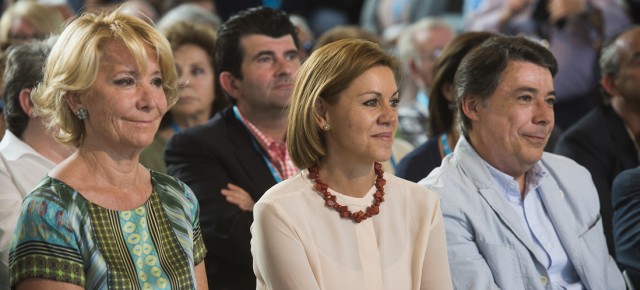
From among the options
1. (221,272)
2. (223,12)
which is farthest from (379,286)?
(223,12)

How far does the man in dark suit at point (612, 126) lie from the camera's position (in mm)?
4348

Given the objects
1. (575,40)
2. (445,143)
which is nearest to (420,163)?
(445,143)

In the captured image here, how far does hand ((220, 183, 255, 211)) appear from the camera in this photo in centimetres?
352

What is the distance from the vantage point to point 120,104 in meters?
2.54

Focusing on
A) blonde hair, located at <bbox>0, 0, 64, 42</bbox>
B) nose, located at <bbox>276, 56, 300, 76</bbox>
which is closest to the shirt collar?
nose, located at <bbox>276, 56, 300, 76</bbox>

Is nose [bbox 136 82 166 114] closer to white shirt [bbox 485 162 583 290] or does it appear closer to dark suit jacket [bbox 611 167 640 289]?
white shirt [bbox 485 162 583 290]

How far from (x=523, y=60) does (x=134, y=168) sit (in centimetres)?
141

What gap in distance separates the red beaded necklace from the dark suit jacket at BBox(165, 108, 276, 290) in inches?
27.8

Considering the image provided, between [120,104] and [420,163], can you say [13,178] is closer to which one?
[120,104]

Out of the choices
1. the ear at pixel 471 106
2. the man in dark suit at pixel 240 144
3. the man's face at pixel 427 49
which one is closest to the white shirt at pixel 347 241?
the ear at pixel 471 106

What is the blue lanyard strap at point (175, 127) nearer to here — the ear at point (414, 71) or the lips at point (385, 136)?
the ear at point (414, 71)

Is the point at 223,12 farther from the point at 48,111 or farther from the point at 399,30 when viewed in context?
the point at 48,111

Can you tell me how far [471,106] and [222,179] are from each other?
936 mm

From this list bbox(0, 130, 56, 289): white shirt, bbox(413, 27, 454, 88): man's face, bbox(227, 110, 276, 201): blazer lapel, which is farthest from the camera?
bbox(413, 27, 454, 88): man's face
